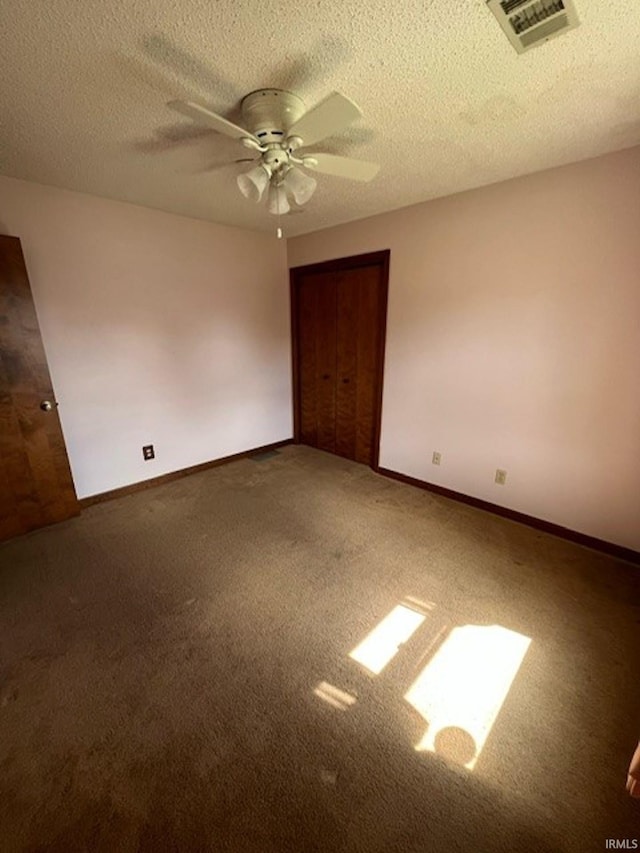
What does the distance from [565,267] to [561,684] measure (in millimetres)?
2176

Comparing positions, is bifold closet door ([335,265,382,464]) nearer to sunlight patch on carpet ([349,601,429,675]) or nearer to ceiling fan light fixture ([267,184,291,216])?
ceiling fan light fixture ([267,184,291,216])

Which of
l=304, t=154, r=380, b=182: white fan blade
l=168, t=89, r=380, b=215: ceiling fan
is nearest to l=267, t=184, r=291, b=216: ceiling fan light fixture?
l=168, t=89, r=380, b=215: ceiling fan

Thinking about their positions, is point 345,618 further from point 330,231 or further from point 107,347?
point 330,231

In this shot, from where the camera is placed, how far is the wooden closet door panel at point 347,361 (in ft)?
11.0

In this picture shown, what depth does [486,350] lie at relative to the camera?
2551 millimetres

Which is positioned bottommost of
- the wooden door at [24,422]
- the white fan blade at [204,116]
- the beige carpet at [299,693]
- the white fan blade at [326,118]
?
the beige carpet at [299,693]

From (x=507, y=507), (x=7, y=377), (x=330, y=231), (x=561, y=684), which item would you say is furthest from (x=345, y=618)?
(x=330, y=231)

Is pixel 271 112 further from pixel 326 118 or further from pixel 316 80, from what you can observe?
pixel 326 118

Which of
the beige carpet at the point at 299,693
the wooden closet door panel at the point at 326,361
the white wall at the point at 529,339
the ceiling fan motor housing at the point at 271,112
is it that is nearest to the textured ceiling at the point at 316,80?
the ceiling fan motor housing at the point at 271,112

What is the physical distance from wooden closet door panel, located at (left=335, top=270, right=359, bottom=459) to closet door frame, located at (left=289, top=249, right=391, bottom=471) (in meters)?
0.11

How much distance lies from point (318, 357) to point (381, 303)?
96cm

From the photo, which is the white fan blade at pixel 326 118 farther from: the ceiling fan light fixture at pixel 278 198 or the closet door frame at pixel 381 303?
the closet door frame at pixel 381 303

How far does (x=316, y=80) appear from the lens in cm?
135

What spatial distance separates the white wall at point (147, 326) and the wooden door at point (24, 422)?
0.15 metres
